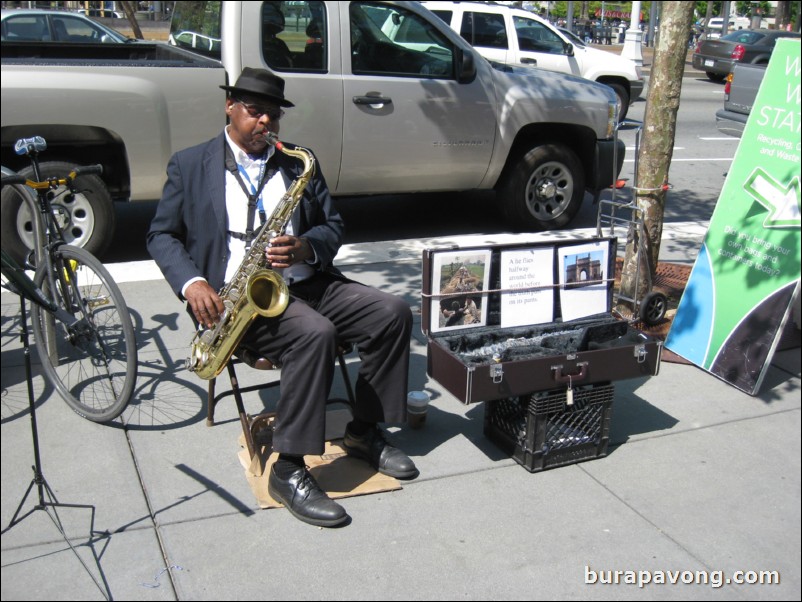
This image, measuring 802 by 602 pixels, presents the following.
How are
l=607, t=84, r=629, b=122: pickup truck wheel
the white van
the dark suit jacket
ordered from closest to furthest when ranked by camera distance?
the dark suit jacket → the white van → l=607, t=84, r=629, b=122: pickup truck wheel

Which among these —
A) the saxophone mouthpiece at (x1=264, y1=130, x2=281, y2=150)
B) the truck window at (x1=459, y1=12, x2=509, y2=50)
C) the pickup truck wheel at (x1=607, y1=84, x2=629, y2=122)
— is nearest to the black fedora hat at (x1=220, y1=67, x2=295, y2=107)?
the saxophone mouthpiece at (x1=264, y1=130, x2=281, y2=150)

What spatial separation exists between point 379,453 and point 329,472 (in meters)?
0.24

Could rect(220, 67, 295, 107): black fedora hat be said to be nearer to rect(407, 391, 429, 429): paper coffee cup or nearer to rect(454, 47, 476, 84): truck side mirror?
rect(407, 391, 429, 429): paper coffee cup

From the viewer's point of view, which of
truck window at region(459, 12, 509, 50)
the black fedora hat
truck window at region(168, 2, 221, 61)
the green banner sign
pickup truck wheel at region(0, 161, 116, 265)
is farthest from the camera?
truck window at region(459, 12, 509, 50)

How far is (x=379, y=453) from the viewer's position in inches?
152

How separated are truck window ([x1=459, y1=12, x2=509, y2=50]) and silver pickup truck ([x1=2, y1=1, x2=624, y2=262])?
5.41 m

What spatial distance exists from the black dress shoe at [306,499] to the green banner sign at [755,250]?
2.56 metres

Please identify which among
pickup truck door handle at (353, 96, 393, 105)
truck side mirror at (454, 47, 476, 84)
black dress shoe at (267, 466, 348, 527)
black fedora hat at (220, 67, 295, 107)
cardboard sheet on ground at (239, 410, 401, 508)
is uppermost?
truck side mirror at (454, 47, 476, 84)

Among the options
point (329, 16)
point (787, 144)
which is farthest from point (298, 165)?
point (329, 16)

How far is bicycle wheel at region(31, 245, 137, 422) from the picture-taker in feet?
13.4

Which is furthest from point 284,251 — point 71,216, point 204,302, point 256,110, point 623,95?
point 623,95

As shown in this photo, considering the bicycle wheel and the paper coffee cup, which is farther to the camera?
the paper coffee cup

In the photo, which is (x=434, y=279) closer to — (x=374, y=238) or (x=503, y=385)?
(x=503, y=385)

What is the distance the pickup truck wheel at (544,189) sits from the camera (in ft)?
25.5
